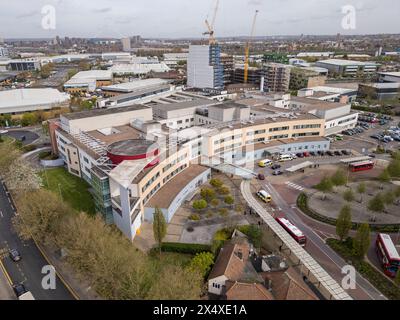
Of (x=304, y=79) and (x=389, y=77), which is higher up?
Answer: (x=389, y=77)

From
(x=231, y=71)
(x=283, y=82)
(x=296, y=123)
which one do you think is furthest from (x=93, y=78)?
(x=296, y=123)

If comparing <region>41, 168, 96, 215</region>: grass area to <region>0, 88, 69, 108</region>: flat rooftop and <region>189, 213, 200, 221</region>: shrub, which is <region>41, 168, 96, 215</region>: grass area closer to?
<region>189, 213, 200, 221</region>: shrub

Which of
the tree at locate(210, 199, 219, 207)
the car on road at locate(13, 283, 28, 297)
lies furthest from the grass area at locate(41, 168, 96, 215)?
the tree at locate(210, 199, 219, 207)

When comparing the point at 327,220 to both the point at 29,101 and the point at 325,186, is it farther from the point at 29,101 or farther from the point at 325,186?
the point at 29,101

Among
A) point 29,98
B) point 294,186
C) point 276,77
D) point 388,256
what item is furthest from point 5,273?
point 276,77

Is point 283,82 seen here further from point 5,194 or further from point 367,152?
point 5,194

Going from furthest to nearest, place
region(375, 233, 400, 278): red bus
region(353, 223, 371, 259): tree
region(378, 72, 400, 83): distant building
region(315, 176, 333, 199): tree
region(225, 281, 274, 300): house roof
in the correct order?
region(378, 72, 400, 83): distant building, region(315, 176, 333, 199): tree, region(353, 223, 371, 259): tree, region(375, 233, 400, 278): red bus, region(225, 281, 274, 300): house roof
